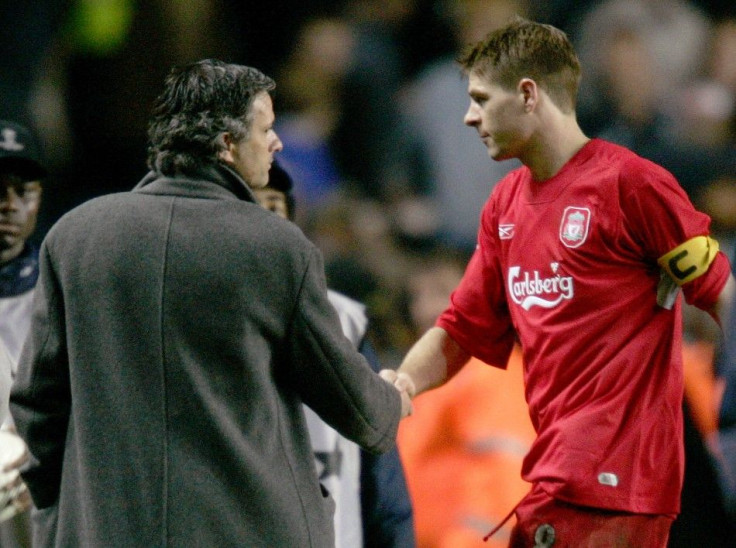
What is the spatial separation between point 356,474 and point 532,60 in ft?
4.37

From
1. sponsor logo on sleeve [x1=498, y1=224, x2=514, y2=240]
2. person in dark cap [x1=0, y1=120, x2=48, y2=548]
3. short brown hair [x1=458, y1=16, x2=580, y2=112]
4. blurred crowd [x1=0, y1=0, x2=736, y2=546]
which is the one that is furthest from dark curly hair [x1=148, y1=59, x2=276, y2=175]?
blurred crowd [x1=0, y1=0, x2=736, y2=546]

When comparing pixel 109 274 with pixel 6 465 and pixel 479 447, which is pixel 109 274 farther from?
pixel 479 447

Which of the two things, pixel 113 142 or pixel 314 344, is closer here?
pixel 314 344

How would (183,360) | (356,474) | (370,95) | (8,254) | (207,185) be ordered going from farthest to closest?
(370,95)
(8,254)
(356,474)
(207,185)
(183,360)

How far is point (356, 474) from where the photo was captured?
3912mm

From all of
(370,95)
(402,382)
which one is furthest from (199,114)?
(370,95)

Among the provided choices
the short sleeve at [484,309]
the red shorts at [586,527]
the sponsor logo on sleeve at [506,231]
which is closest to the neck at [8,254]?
the short sleeve at [484,309]

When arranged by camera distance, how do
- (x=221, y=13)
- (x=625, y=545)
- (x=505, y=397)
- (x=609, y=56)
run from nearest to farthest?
(x=625, y=545)
(x=505, y=397)
(x=609, y=56)
(x=221, y=13)

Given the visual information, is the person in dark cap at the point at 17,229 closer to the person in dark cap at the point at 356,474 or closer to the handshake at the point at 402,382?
the person in dark cap at the point at 356,474

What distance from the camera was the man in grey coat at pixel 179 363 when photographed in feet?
9.13

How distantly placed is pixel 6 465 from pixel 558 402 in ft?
3.87

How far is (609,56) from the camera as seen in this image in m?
6.12

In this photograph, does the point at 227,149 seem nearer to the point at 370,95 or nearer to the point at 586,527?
the point at 586,527

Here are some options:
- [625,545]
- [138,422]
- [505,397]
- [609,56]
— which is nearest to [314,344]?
[138,422]
